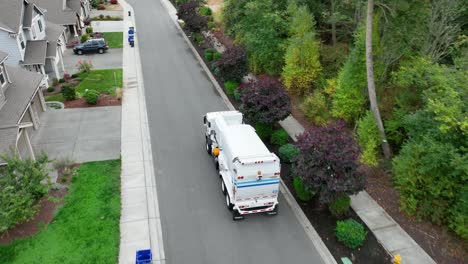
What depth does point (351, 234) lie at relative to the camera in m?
14.4

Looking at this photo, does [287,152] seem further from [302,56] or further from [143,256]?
[143,256]

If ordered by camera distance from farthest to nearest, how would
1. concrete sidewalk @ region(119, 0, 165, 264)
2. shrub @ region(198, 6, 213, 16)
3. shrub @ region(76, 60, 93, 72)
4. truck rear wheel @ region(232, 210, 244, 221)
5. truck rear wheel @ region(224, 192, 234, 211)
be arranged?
shrub @ region(198, 6, 213, 16) → shrub @ region(76, 60, 93, 72) → truck rear wheel @ region(224, 192, 234, 211) → truck rear wheel @ region(232, 210, 244, 221) → concrete sidewalk @ region(119, 0, 165, 264)

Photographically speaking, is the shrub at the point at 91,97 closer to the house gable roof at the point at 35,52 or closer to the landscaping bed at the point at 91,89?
the landscaping bed at the point at 91,89

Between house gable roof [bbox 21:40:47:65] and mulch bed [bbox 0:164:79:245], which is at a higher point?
house gable roof [bbox 21:40:47:65]

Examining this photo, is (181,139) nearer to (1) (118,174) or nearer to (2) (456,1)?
(1) (118,174)

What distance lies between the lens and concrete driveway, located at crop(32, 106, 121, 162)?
2112 cm

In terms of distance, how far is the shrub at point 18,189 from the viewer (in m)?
14.2

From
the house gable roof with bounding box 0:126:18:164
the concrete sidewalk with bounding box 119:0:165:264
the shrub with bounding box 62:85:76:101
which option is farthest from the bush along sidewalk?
the shrub with bounding box 62:85:76:101

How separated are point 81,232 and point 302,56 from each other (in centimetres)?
1799

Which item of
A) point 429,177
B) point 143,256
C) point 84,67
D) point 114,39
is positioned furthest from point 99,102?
point 429,177

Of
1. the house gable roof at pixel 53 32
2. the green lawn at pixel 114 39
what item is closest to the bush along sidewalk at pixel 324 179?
the house gable roof at pixel 53 32

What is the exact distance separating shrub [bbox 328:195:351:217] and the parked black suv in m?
32.2

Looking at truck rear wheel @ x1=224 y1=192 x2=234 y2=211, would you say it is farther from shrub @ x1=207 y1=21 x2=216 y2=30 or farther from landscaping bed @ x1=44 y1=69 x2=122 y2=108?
shrub @ x1=207 y1=21 x2=216 y2=30

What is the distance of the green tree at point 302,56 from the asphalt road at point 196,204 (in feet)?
18.7
